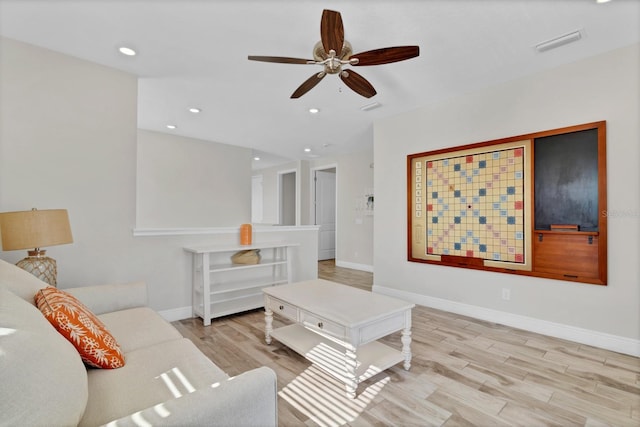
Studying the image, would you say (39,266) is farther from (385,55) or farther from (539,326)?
(539,326)

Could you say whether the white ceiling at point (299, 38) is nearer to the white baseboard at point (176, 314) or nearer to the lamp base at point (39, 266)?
the lamp base at point (39, 266)

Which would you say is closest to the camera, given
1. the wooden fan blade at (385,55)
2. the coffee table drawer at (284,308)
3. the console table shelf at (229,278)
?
the wooden fan blade at (385,55)

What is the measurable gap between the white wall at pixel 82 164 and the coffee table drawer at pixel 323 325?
187 cm

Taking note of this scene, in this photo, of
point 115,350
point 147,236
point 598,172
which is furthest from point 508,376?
point 147,236

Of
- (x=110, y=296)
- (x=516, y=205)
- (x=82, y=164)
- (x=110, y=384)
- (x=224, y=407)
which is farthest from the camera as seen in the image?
(x=516, y=205)

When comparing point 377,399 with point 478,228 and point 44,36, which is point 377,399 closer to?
point 478,228

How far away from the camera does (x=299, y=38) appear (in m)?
2.38

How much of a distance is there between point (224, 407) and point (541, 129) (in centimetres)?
344

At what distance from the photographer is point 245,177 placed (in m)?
6.07

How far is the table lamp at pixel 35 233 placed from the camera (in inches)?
76.0

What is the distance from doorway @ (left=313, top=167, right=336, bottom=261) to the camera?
24.8 feet

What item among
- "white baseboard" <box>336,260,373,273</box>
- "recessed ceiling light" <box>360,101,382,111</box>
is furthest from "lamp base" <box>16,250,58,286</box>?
"white baseboard" <box>336,260,373,273</box>

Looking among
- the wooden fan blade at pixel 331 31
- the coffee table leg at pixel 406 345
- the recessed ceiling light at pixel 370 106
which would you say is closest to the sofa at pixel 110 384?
the coffee table leg at pixel 406 345

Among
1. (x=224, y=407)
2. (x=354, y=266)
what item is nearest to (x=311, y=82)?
(x=224, y=407)
